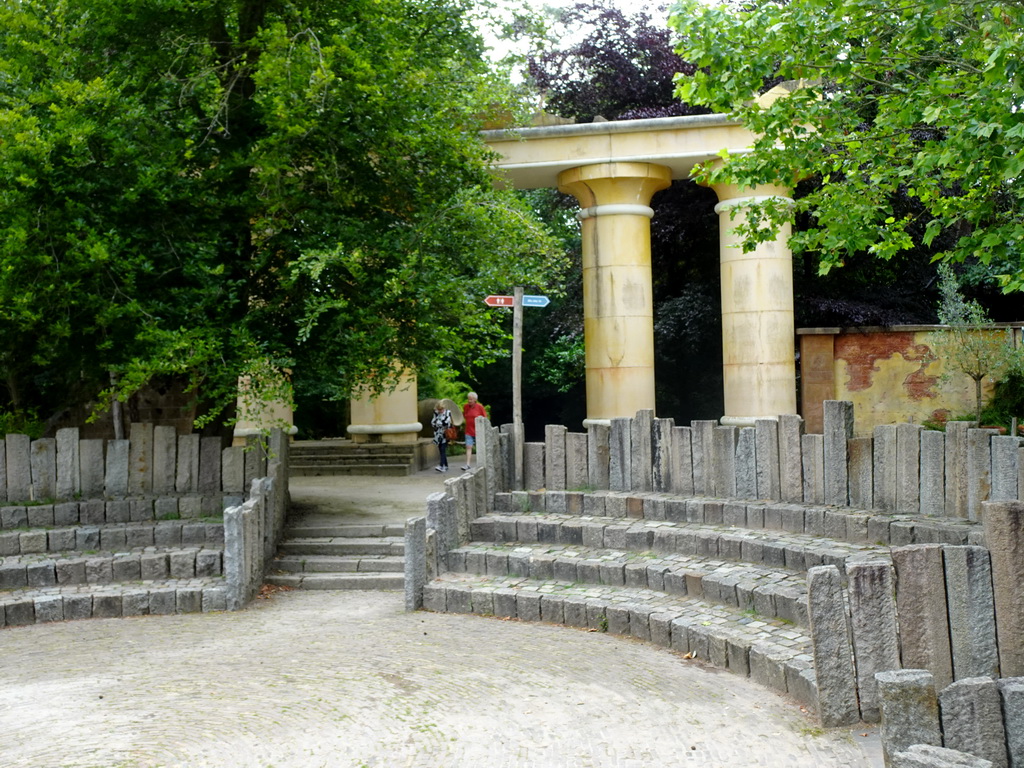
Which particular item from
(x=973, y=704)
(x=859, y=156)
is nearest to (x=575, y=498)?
(x=859, y=156)

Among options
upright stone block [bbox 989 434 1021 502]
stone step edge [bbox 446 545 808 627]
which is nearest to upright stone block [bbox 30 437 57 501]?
stone step edge [bbox 446 545 808 627]

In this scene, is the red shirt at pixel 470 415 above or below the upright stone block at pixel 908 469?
above

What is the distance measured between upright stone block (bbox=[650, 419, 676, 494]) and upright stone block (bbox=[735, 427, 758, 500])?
0.91 meters

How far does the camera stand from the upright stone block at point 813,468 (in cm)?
1022

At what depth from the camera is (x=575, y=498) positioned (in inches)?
464

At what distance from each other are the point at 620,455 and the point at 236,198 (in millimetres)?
5171

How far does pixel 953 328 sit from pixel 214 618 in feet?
36.7

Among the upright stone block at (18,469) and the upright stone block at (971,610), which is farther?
the upright stone block at (18,469)

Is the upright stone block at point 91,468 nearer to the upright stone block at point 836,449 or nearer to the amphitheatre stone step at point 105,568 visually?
the amphitheatre stone step at point 105,568

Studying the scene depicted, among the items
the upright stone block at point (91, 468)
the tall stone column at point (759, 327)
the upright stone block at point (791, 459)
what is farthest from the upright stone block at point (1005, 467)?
the upright stone block at point (91, 468)

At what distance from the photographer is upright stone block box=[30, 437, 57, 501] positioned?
12039mm

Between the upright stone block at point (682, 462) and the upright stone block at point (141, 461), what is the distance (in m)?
5.99

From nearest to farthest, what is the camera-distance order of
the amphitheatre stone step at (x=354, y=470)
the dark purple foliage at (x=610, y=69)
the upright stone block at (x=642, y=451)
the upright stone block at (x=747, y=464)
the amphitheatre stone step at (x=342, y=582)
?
1. the upright stone block at (x=747, y=464)
2. the amphitheatre stone step at (x=342, y=582)
3. the upright stone block at (x=642, y=451)
4. the amphitheatre stone step at (x=354, y=470)
5. the dark purple foliage at (x=610, y=69)

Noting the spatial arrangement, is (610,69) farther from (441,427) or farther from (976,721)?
(976,721)
